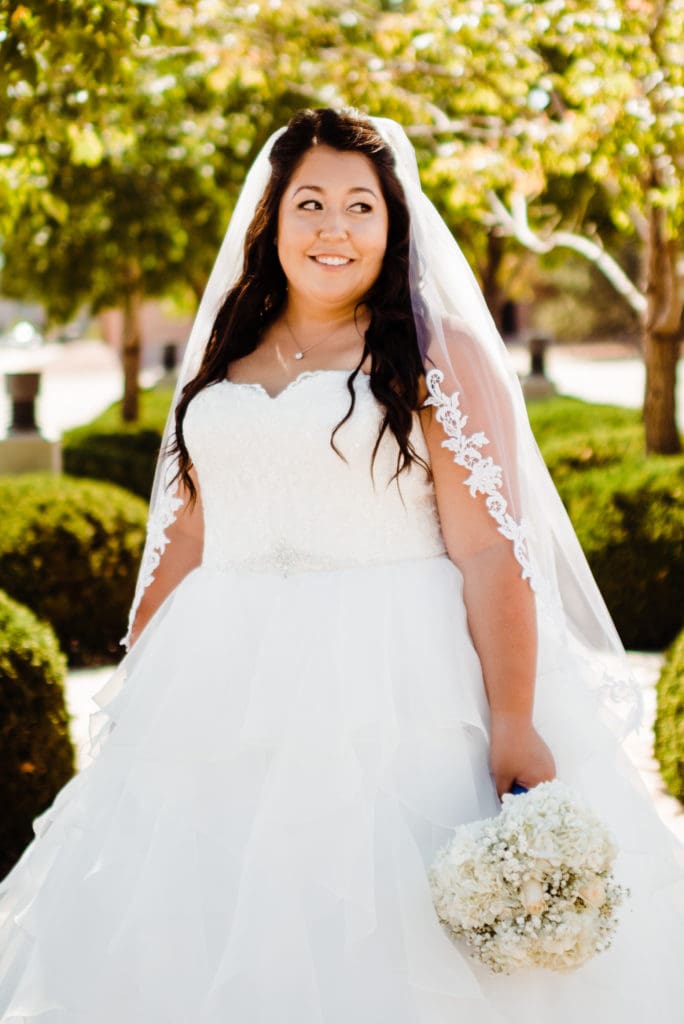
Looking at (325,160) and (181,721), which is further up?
(325,160)

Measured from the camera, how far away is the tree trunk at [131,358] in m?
14.6

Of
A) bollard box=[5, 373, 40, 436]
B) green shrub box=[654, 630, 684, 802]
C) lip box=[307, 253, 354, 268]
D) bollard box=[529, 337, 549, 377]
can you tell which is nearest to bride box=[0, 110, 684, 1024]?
lip box=[307, 253, 354, 268]

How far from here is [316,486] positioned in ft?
8.89

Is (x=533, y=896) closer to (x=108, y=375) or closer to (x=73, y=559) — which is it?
(x=73, y=559)

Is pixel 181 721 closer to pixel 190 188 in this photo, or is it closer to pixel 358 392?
pixel 358 392

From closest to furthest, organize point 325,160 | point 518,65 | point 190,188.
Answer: point 325,160 < point 518,65 < point 190,188

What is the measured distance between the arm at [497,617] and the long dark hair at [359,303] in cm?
9

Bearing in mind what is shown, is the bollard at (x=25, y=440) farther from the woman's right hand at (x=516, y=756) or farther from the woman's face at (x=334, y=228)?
the woman's right hand at (x=516, y=756)

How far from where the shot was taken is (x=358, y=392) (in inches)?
106

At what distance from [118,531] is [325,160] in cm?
475

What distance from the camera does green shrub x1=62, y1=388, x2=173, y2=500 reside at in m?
10.8

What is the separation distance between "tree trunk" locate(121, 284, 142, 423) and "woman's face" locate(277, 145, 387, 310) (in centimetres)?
1189

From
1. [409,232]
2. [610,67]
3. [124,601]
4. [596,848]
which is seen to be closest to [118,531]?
[124,601]

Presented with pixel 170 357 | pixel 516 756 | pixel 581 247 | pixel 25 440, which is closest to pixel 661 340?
pixel 581 247
